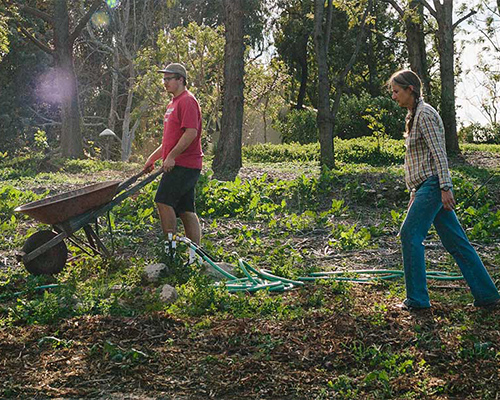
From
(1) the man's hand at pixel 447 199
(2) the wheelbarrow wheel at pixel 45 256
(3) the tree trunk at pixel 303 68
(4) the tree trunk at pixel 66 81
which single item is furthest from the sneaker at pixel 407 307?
(3) the tree trunk at pixel 303 68

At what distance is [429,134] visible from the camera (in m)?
4.96

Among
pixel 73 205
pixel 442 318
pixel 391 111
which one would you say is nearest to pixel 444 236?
pixel 442 318

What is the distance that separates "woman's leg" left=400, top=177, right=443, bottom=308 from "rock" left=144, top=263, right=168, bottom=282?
2.30m

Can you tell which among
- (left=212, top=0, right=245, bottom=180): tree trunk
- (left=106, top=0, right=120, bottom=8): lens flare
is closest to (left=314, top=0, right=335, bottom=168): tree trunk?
(left=212, top=0, right=245, bottom=180): tree trunk

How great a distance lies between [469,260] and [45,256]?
374cm

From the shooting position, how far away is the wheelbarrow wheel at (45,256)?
637 centimetres

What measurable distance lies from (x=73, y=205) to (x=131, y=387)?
9.08 feet

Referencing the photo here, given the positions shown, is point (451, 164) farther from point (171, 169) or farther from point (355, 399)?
point (355, 399)

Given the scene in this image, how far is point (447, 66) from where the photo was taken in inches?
814

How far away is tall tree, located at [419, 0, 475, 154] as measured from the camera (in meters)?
20.2

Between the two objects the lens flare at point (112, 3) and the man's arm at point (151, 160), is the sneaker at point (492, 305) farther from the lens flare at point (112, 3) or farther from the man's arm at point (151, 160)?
the lens flare at point (112, 3)

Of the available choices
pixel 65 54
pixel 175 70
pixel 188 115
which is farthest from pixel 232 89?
pixel 188 115

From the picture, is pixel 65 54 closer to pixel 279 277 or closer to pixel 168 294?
pixel 279 277

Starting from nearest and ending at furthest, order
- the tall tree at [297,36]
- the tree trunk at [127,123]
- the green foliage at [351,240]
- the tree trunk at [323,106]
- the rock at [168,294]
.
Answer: the rock at [168,294] → the green foliage at [351,240] → the tree trunk at [323,106] → the tall tree at [297,36] → the tree trunk at [127,123]
